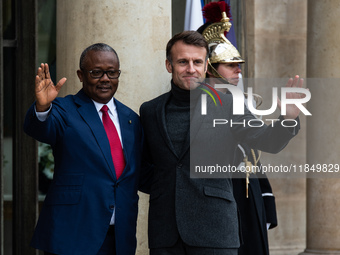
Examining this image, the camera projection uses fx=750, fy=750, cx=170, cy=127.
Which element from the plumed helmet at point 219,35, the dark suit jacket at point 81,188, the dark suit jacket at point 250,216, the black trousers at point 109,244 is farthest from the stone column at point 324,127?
the black trousers at point 109,244

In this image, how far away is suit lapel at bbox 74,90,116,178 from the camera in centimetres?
419

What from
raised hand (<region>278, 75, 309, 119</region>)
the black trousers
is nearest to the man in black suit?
raised hand (<region>278, 75, 309, 119</region>)

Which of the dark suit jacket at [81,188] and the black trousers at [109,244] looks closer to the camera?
the dark suit jacket at [81,188]

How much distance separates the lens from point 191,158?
13.6ft

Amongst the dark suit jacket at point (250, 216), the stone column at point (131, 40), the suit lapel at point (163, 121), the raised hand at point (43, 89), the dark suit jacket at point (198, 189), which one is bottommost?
the dark suit jacket at point (250, 216)

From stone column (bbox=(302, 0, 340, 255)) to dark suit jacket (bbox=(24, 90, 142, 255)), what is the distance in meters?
4.35

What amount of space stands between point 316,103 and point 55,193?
475 cm

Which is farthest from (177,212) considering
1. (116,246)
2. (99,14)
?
(99,14)

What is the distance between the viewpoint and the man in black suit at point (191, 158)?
161 inches

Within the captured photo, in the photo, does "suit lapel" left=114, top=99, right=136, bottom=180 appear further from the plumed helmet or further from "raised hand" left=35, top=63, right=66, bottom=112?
the plumed helmet

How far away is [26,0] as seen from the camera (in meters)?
7.31

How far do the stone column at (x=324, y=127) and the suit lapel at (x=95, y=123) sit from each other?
4.44 metres

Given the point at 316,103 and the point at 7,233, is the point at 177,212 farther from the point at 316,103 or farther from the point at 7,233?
the point at 316,103

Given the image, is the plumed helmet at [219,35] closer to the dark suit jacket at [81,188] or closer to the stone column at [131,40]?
the stone column at [131,40]
